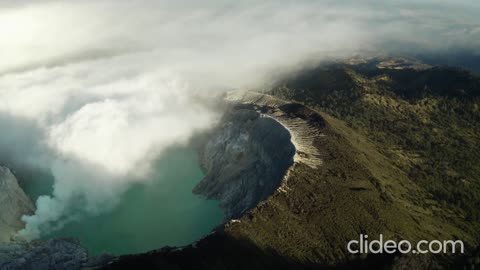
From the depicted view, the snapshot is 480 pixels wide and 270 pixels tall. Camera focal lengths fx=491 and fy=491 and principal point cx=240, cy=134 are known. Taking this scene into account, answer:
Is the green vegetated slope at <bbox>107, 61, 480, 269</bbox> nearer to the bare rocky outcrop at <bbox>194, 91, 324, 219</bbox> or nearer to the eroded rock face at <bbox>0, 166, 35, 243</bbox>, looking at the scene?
the bare rocky outcrop at <bbox>194, 91, 324, 219</bbox>

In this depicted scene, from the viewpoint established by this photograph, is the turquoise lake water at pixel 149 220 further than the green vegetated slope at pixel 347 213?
Yes

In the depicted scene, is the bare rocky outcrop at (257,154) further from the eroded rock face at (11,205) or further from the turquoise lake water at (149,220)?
the eroded rock face at (11,205)

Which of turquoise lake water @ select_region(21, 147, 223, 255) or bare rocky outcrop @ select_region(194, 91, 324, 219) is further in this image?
bare rocky outcrop @ select_region(194, 91, 324, 219)

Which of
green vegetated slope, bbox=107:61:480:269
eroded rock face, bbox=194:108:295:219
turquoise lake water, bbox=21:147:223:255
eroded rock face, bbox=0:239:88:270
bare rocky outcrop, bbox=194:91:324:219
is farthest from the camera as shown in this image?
eroded rock face, bbox=194:108:295:219

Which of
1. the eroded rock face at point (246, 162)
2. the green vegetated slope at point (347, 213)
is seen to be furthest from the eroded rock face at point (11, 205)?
the green vegetated slope at point (347, 213)

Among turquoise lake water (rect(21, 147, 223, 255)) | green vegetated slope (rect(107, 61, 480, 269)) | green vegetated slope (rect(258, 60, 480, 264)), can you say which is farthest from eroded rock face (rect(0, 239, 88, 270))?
green vegetated slope (rect(258, 60, 480, 264))

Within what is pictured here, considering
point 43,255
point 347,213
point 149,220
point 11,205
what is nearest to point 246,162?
point 149,220
